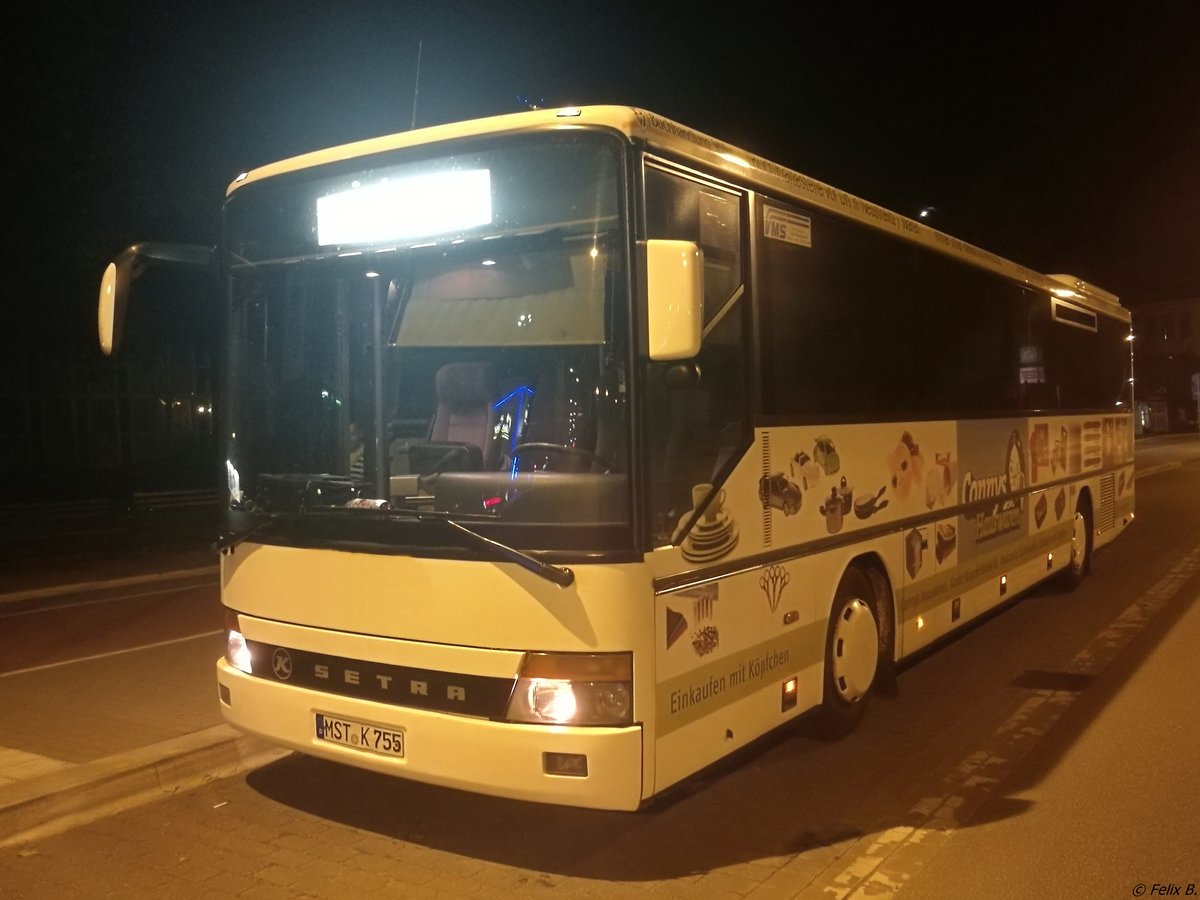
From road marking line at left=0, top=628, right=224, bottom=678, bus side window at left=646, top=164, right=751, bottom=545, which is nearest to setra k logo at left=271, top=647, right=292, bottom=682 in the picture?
bus side window at left=646, top=164, right=751, bottom=545

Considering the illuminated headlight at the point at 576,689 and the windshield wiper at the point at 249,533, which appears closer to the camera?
the illuminated headlight at the point at 576,689

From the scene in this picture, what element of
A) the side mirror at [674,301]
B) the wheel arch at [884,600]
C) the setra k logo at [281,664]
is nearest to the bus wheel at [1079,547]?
the wheel arch at [884,600]

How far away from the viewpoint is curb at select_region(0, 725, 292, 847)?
5.36 m

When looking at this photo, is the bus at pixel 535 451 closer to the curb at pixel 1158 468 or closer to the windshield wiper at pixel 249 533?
the windshield wiper at pixel 249 533

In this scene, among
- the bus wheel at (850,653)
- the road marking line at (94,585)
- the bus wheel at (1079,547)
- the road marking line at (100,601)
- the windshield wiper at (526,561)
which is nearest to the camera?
the windshield wiper at (526,561)

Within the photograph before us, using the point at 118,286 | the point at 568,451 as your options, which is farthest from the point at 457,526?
the point at 118,286

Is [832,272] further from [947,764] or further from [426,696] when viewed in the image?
[426,696]

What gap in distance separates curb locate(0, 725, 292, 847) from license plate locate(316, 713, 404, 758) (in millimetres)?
596

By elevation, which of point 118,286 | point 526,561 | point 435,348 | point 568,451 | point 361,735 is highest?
point 118,286

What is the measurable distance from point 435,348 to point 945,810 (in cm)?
347

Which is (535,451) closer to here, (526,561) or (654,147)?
(526,561)

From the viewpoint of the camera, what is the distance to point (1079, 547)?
39.1ft

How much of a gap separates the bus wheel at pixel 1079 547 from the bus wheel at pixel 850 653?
5.89 meters

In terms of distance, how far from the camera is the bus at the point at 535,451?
14.2 ft
